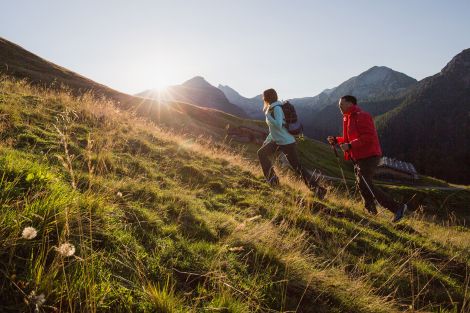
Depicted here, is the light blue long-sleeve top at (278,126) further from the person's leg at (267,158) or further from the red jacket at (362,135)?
the red jacket at (362,135)

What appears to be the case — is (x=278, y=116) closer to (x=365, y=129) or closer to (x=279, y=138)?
(x=279, y=138)

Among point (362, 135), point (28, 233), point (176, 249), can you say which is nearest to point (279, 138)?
point (362, 135)

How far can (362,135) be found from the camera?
845cm

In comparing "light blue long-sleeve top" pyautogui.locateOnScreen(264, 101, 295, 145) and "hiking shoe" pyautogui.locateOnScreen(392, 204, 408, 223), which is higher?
"light blue long-sleeve top" pyautogui.locateOnScreen(264, 101, 295, 145)

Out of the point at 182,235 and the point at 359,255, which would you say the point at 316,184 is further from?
the point at 182,235

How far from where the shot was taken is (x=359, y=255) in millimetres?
5367

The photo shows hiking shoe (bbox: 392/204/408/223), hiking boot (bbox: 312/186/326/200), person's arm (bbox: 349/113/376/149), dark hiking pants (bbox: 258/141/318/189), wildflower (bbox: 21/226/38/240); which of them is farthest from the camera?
dark hiking pants (bbox: 258/141/318/189)

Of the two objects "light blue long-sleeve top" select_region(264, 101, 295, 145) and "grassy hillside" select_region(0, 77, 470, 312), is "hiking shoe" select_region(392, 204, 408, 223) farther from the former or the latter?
"light blue long-sleeve top" select_region(264, 101, 295, 145)

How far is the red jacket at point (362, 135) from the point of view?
8.41 m

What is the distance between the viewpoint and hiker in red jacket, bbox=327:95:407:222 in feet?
27.6

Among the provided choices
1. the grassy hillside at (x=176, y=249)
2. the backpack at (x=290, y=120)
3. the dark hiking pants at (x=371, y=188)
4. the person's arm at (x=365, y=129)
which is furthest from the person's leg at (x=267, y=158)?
the person's arm at (x=365, y=129)

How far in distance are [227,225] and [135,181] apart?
80.5 inches

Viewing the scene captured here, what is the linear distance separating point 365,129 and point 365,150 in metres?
0.54

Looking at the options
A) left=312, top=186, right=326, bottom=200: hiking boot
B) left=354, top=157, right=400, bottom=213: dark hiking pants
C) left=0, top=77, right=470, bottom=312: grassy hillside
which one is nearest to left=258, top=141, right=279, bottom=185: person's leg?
left=312, top=186, right=326, bottom=200: hiking boot
